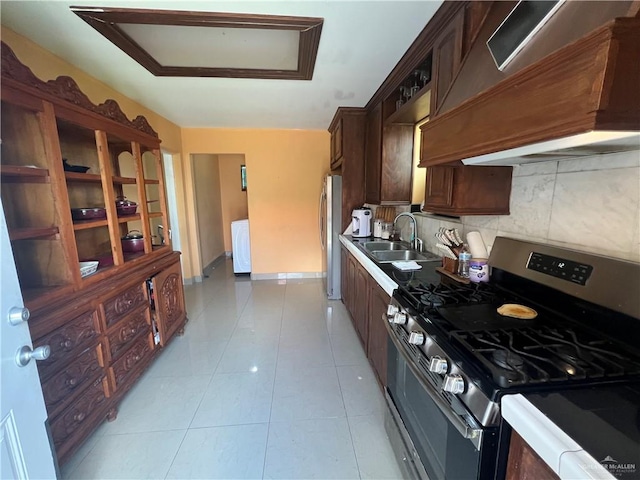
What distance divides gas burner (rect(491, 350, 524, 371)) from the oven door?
0.18 meters

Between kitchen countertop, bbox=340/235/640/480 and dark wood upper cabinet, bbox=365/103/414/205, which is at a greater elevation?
dark wood upper cabinet, bbox=365/103/414/205

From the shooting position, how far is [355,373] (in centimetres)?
220

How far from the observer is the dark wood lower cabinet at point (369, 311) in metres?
1.81

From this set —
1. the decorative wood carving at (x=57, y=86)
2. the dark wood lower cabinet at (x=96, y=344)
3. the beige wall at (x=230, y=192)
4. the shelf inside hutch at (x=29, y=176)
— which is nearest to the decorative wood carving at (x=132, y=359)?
the dark wood lower cabinet at (x=96, y=344)

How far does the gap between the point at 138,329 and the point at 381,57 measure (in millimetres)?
2813

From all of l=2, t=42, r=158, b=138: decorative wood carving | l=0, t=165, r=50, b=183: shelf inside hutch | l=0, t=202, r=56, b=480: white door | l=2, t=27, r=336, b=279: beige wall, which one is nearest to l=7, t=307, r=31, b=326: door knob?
l=0, t=202, r=56, b=480: white door

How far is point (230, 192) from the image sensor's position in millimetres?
6031

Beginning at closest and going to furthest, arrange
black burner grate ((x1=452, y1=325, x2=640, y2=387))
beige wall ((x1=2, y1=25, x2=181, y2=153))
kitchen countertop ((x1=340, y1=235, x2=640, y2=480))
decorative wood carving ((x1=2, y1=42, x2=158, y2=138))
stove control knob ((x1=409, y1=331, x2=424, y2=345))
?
1. kitchen countertop ((x1=340, y1=235, x2=640, y2=480))
2. black burner grate ((x1=452, y1=325, x2=640, y2=387))
3. stove control knob ((x1=409, y1=331, x2=424, y2=345))
4. decorative wood carving ((x1=2, y1=42, x2=158, y2=138))
5. beige wall ((x1=2, y1=25, x2=181, y2=153))

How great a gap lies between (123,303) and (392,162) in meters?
2.59

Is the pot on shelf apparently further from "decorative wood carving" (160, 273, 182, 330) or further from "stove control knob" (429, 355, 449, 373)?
"stove control knob" (429, 355, 449, 373)

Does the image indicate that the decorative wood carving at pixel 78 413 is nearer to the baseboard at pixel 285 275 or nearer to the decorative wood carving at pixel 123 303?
the decorative wood carving at pixel 123 303

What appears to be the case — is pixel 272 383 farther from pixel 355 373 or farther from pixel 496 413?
pixel 496 413

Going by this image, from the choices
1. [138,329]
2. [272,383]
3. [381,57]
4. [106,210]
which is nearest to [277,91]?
[381,57]

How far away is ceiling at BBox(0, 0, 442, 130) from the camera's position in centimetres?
148
